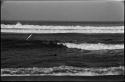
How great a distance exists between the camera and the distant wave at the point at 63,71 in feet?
30.0

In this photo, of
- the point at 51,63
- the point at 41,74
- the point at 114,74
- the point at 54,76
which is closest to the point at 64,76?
the point at 54,76

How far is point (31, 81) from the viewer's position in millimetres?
8062

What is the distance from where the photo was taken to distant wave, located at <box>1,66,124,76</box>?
9157 millimetres

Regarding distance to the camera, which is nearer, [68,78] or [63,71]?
[68,78]

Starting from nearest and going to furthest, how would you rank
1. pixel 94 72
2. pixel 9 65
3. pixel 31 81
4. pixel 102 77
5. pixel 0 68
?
pixel 31 81
pixel 102 77
pixel 94 72
pixel 0 68
pixel 9 65

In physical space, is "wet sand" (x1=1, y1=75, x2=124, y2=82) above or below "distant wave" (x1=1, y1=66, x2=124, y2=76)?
below

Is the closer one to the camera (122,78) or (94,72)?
(122,78)

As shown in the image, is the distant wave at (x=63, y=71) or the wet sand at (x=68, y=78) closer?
the wet sand at (x=68, y=78)

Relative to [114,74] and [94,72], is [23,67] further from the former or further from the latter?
[114,74]

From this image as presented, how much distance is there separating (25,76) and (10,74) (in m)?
0.69

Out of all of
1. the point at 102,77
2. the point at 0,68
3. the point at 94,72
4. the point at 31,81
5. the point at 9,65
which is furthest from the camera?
the point at 9,65

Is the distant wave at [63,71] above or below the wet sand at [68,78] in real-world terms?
above

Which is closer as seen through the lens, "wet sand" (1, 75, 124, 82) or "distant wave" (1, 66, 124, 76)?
"wet sand" (1, 75, 124, 82)

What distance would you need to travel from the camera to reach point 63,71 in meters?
9.64
